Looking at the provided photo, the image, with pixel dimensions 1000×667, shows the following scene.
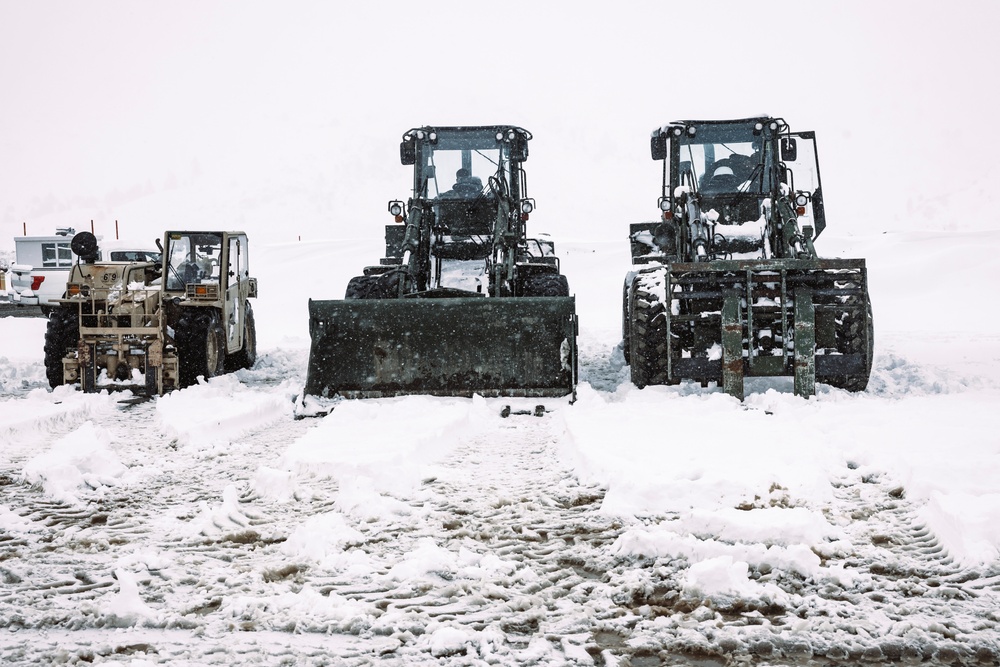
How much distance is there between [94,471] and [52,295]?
18.3m

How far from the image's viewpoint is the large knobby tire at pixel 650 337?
8438 mm

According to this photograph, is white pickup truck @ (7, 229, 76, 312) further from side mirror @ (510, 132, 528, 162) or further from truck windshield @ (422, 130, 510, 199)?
side mirror @ (510, 132, 528, 162)

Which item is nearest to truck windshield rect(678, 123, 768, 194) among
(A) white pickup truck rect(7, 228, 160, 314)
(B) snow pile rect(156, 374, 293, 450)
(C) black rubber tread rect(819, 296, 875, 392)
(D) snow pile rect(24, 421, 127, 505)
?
(C) black rubber tread rect(819, 296, 875, 392)

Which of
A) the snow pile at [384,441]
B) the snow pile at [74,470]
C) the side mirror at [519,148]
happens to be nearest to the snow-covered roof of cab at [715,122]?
the side mirror at [519,148]

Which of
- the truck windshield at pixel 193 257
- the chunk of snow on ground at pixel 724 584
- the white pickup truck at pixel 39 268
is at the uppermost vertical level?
the white pickup truck at pixel 39 268

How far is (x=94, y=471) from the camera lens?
5.55m

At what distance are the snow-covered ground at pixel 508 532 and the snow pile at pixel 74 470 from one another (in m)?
0.02

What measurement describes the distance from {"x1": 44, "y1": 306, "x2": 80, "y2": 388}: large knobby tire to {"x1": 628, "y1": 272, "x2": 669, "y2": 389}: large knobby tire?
5938mm

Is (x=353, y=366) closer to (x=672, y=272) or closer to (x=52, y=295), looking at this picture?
(x=672, y=272)

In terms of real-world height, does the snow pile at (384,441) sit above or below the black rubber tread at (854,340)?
below

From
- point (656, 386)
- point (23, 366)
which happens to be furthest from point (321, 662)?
point (23, 366)

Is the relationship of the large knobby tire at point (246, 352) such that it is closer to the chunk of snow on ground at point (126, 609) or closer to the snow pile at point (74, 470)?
the snow pile at point (74, 470)

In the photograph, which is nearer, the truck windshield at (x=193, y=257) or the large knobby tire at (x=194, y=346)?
the large knobby tire at (x=194, y=346)

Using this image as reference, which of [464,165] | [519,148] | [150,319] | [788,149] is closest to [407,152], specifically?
[464,165]
